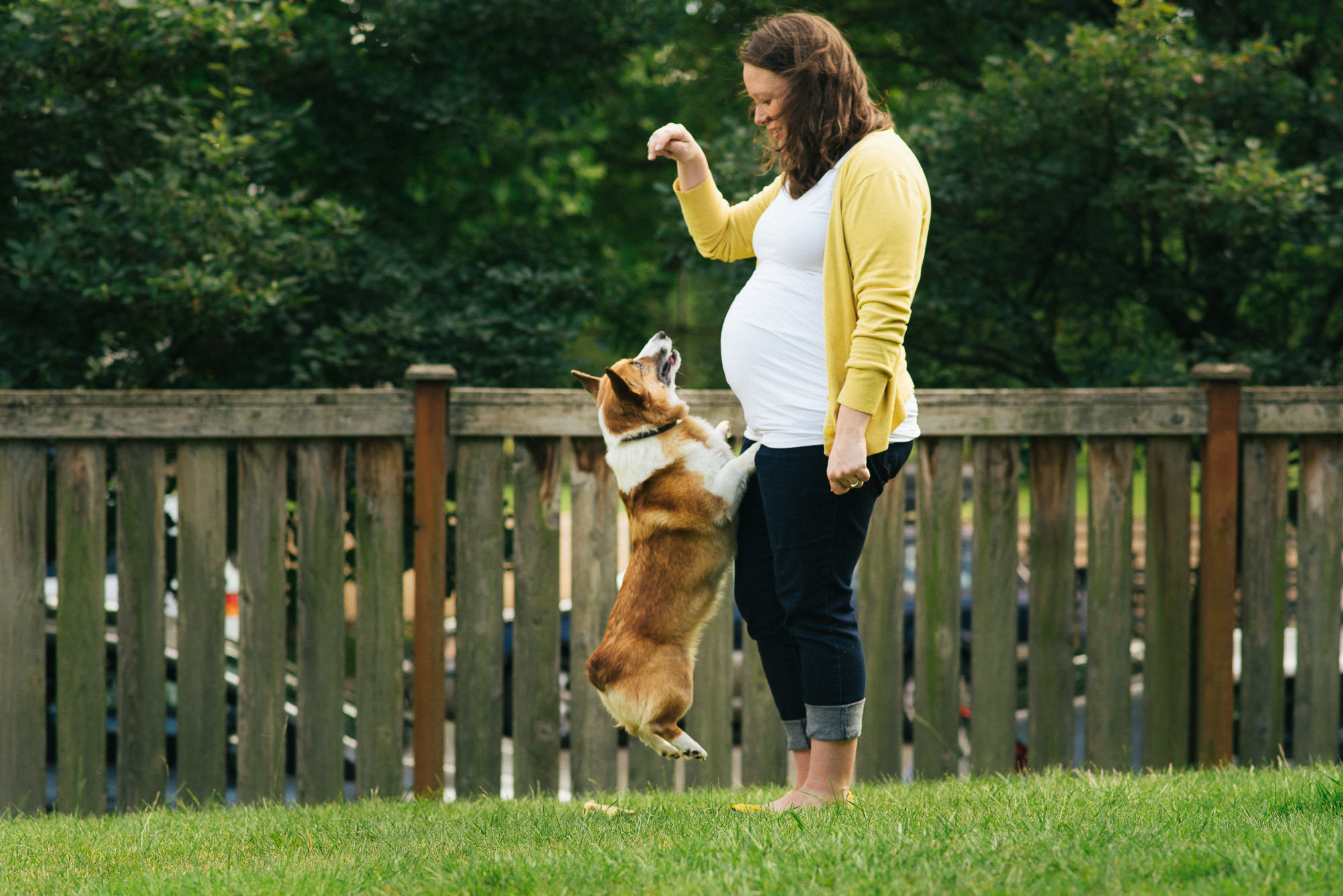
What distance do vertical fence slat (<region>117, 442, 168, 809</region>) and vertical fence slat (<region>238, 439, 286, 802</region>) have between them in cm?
26

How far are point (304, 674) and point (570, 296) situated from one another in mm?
2271

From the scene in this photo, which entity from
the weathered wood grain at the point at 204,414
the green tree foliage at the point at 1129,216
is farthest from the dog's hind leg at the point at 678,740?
the green tree foliage at the point at 1129,216

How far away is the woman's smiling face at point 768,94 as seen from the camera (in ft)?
8.49

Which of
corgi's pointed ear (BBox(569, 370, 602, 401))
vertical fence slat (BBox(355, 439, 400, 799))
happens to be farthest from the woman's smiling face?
vertical fence slat (BBox(355, 439, 400, 799))

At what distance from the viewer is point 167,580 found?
4.61m

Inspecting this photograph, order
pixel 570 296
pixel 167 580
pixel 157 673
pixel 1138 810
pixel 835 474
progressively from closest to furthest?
1. pixel 835 474
2. pixel 1138 810
3. pixel 157 673
4. pixel 167 580
5. pixel 570 296

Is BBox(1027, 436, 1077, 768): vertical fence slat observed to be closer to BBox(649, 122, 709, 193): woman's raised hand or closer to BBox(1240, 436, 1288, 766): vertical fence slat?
BBox(1240, 436, 1288, 766): vertical fence slat

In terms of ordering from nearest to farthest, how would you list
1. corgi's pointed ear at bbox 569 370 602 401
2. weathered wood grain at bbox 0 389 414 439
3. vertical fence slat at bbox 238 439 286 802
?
corgi's pointed ear at bbox 569 370 602 401 < weathered wood grain at bbox 0 389 414 439 < vertical fence slat at bbox 238 439 286 802

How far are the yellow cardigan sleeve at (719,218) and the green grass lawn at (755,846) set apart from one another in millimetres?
A: 1538

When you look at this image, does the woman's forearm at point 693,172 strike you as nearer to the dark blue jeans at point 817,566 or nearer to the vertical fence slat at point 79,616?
the dark blue jeans at point 817,566

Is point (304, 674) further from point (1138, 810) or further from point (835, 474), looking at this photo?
point (1138, 810)

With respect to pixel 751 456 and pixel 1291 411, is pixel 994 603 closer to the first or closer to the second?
pixel 1291 411

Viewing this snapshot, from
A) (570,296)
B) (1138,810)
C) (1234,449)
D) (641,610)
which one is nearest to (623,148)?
(570,296)

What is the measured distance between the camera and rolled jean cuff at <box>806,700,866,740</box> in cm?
268
